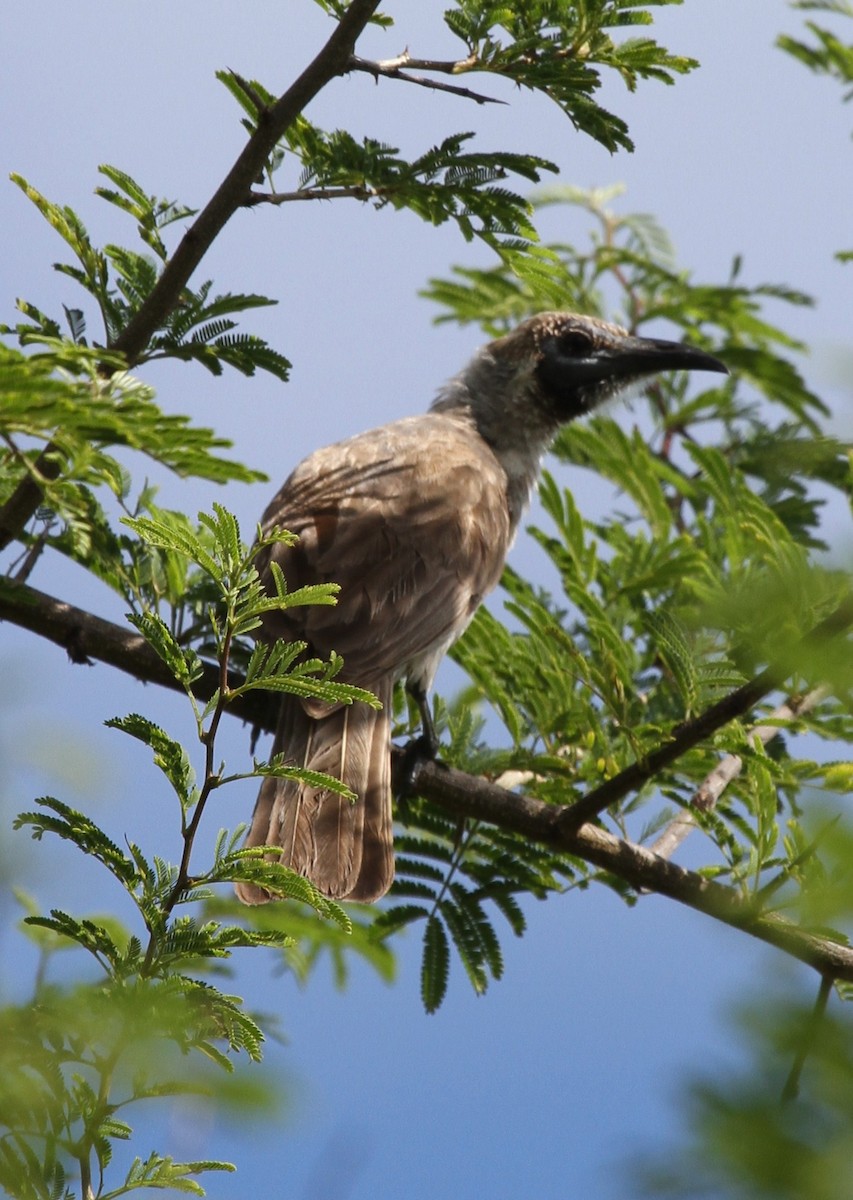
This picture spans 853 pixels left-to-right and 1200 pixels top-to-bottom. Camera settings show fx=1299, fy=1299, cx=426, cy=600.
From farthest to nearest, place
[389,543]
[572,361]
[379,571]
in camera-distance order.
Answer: [572,361]
[389,543]
[379,571]

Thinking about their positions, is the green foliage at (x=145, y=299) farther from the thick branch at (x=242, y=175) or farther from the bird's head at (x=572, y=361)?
the bird's head at (x=572, y=361)

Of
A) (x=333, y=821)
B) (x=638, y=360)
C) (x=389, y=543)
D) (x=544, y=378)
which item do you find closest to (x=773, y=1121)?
(x=333, y=821)

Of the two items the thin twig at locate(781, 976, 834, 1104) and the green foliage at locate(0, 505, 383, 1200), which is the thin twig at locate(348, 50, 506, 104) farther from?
the thin twig at locate(781, 976, 834, 1104)

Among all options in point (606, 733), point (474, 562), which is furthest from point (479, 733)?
point (474, 562)

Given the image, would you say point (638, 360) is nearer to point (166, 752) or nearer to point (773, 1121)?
point (166, 752)

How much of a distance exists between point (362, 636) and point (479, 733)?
0.48 m

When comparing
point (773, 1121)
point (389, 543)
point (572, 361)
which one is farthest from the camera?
point (572, 361)

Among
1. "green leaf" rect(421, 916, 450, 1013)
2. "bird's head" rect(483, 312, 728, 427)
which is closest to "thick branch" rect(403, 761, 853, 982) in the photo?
"green leaf" rect(421, 916, 450, 1013)

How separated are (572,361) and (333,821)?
3.28 metres

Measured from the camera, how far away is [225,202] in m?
2.92

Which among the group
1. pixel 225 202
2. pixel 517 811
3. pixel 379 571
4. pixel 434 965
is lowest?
pixel 434 965

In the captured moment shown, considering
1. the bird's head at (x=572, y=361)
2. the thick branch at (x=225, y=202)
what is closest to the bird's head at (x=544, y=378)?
the bird's head at (x=572, y=361)

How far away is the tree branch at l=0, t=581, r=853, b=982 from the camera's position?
2.94m

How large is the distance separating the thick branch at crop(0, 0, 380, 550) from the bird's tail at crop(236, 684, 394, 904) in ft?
3.22
